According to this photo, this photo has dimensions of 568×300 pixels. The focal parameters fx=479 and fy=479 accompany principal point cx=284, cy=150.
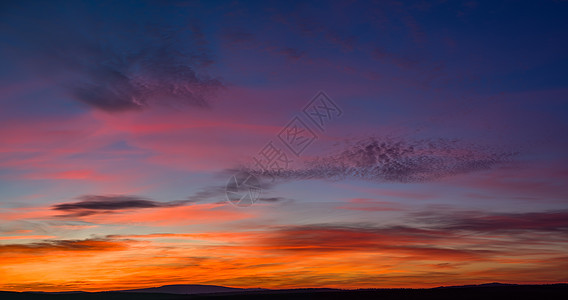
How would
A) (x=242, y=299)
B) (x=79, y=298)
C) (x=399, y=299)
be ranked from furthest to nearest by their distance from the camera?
(x=79, y=298) → (x=242, y=299) → (x=399, y=299)

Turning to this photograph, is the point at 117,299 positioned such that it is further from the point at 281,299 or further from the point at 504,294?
the point at 504,294

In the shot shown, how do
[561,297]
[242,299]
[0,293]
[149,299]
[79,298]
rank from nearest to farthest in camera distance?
[561,297], [242,299], [149,299], [79,298], [0,293]

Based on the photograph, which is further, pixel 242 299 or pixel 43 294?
pixel 43 294

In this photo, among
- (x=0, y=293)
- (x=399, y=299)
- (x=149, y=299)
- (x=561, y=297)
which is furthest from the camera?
(x=0, y=293)

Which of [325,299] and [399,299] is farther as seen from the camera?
[325,299]

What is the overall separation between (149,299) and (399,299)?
90.4 meters

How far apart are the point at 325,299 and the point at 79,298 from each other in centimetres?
9916

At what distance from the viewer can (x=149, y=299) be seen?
438ft

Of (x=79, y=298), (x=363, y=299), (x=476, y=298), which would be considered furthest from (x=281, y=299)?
(x=79, y=298)

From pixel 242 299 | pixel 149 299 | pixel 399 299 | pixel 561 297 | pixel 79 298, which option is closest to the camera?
pixel 561 297

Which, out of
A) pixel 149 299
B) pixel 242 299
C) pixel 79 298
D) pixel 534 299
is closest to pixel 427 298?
pixel 534 299

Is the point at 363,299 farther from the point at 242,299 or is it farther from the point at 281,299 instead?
the point at 242,299

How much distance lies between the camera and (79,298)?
142 metres

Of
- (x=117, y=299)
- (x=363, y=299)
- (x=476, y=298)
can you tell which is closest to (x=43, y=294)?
(x=117, y=299)
